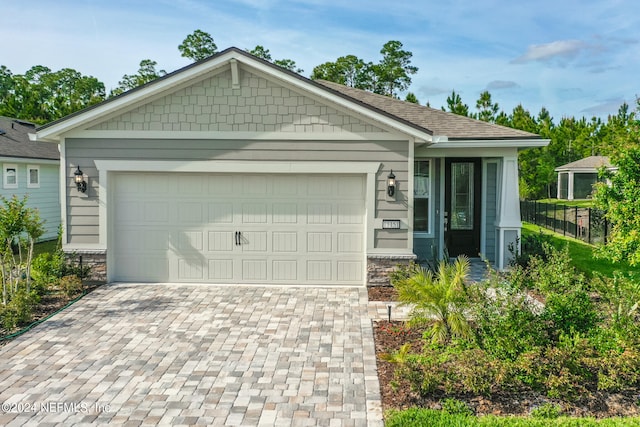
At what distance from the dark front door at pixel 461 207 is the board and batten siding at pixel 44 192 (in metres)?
12.4

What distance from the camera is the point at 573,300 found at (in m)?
5.97

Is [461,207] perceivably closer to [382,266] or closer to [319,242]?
[382,266]

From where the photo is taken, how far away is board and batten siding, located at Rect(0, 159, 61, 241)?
16.1 meters

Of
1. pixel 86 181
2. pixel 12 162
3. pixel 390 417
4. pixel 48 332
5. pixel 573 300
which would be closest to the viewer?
pixel 390 417

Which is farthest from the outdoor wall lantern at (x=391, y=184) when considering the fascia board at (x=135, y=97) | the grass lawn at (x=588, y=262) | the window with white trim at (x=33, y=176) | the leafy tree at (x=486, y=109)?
the leafy tree at (x=486, y=109)

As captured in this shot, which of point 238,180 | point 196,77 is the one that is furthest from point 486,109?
point 196,77

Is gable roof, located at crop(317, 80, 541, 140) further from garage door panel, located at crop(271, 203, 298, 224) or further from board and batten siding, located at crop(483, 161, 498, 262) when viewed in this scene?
garage door panel, located at crop(271, 203, 298, 224)

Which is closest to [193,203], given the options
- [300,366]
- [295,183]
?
[295,183]

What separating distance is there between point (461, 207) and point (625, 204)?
4.58 meters

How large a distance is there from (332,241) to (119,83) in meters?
39.4

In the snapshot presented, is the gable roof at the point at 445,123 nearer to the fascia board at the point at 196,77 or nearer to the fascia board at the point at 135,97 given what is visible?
the fascia board at the point at 196,77

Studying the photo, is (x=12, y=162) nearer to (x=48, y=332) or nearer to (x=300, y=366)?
(x=48, y=332)

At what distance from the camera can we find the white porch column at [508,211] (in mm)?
11422

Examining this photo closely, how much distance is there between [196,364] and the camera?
6047 millimetres
